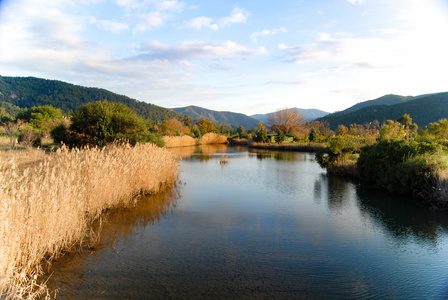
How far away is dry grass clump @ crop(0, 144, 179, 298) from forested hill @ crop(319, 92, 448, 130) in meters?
51.0

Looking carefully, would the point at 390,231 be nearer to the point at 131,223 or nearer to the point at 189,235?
the point at 189,235

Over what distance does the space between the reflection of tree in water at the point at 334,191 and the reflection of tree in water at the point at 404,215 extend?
58cm

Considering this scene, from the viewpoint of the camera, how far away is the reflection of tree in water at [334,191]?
10352 mm

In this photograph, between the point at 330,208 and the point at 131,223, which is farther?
the point at 330,208

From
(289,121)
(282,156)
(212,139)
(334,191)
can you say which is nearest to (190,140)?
(212,139)

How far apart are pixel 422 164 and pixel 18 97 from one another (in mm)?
99590

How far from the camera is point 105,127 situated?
16.1 m

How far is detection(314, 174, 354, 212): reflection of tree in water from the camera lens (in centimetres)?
1035

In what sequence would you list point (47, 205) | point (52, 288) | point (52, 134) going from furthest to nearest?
point (52, 134), point (47, 205), point (52, 288)

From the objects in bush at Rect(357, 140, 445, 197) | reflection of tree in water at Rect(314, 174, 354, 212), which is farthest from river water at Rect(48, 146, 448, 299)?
bush at Rect(357, 140, 445, 197)

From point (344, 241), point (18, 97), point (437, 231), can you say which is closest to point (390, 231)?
point (437, 231)

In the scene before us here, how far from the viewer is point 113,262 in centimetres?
529

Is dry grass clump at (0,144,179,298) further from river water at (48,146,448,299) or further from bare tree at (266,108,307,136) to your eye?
bare tree at (266,108,307,136)

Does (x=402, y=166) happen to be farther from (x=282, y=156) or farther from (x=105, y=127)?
(x=282, y=156)
